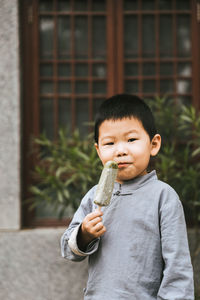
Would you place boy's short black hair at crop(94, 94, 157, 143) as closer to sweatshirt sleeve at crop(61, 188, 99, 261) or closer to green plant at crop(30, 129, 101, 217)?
sweatshirt sleeve at crop(61, 188, 99, 261)

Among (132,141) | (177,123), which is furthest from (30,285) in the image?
(132,141)

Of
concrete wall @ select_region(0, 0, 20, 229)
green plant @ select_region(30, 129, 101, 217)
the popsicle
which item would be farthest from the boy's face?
concrete wall @ select_region(0, 0, 20, 229)

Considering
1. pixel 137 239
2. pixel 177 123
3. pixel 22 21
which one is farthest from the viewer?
pixel 22 21

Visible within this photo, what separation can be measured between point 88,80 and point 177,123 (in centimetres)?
102

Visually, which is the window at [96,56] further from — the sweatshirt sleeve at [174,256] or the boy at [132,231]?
the sweatshirt sleeve at [174,256]

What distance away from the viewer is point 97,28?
396cm

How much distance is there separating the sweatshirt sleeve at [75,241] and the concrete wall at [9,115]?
1.86 metres

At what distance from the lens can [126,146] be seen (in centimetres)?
179

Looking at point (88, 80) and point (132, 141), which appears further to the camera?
point (88, 80)

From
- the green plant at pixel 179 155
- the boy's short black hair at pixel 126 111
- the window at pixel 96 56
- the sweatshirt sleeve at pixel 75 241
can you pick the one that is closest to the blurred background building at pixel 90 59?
the window at pixel 96 56

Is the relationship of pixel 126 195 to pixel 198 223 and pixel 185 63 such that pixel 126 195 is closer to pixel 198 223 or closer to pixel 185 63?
pixel 198 223

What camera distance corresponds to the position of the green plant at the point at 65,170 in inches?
130

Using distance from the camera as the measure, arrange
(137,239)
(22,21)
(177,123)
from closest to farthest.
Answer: (137,239) < (177,123) < (22,21)

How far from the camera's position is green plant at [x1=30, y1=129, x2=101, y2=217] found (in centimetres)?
329
